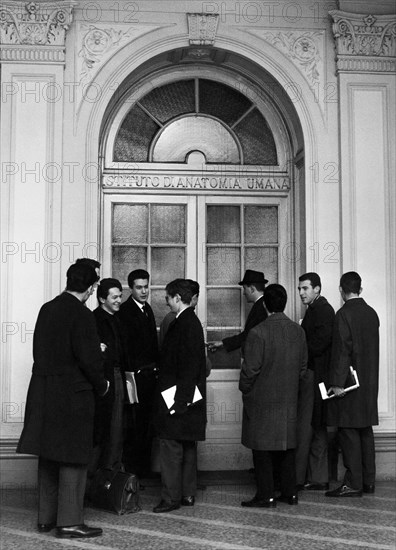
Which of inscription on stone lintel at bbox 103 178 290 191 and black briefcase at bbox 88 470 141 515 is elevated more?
inscription on stone lintel at bbox 103 178 290 191

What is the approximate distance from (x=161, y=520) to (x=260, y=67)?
392 centimetres

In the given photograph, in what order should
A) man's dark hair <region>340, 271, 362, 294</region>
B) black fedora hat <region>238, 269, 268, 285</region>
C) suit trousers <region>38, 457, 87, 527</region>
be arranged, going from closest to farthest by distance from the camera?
suit trousers <region>38, 457, 87, 527</region> → man's dark hair <region>340, 271, 362, 294</region> → black fedora hat <region>238, 269, 268, 285</region>

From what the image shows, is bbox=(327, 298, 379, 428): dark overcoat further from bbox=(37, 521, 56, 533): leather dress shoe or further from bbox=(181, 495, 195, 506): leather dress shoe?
bbox=(37, 521, 56, 533): leather dress shoe

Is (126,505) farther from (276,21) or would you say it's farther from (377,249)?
(276,21)

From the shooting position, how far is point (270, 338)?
5.27m

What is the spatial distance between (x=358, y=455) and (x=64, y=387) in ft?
7.99

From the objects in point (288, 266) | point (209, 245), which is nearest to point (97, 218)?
point (209, 245)

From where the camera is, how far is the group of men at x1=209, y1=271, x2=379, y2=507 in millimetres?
5262

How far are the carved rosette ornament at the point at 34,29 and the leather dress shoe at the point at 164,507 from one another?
12.1 feet

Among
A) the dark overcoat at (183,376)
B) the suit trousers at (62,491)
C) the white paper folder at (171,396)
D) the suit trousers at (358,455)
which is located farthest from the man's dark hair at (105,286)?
the suit trousers at (358,455)

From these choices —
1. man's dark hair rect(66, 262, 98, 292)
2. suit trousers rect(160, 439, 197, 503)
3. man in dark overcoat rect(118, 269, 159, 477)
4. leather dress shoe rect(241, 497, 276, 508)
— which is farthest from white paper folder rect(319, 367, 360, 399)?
man's dark hair rect(66, 262, 98, 292)

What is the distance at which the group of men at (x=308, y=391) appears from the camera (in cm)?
526

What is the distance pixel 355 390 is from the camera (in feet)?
18.7

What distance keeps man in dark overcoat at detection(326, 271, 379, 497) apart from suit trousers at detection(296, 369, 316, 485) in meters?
0.16
